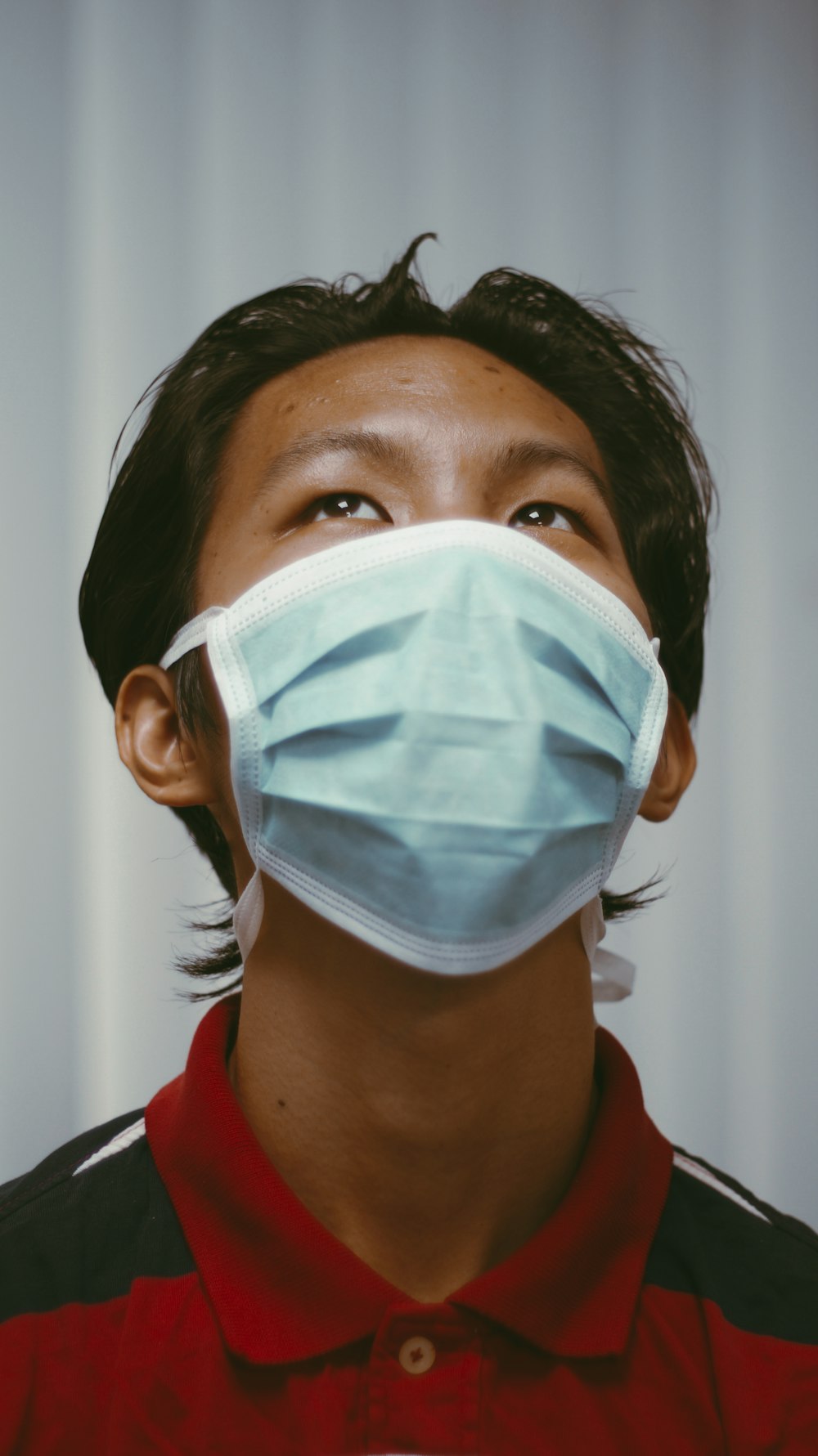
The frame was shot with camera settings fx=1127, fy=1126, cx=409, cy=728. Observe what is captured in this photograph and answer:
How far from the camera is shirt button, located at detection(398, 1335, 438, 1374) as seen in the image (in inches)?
34.1

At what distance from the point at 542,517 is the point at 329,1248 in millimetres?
662

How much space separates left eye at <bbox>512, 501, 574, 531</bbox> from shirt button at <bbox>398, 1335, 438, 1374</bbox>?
0.69 meters

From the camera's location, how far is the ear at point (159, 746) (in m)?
1.08

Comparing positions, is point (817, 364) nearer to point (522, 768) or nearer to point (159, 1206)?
point (522, 768)

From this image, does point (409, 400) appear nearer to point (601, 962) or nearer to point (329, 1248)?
point (601, 962)

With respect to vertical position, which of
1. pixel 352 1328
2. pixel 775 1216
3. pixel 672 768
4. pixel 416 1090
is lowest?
pixel 775 1216

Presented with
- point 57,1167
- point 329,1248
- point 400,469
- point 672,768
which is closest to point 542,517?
point 400,469

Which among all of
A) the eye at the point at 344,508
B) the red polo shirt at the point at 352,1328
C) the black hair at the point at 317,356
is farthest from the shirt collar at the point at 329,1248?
the eye at the point at 344,508

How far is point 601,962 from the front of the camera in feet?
3.83

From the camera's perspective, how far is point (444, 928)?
2.68 feet

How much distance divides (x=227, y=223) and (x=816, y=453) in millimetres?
931

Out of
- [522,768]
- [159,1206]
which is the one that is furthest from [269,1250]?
[522,768]

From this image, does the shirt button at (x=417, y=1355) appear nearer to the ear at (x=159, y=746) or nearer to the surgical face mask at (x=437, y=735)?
the surgical face mask at (x=437, y=735)

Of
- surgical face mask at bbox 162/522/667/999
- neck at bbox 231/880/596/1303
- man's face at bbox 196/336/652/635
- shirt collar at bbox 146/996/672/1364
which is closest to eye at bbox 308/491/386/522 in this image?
man's face at bbox 196/336/652/635
